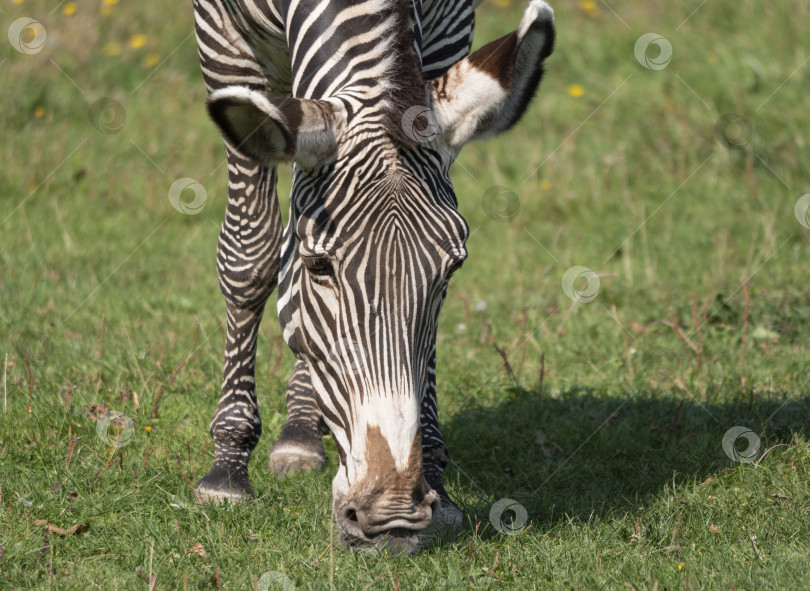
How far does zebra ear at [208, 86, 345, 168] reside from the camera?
10.2ft

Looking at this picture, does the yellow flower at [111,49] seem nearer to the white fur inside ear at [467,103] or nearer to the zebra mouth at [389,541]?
the white fur inside ear at [467,103]

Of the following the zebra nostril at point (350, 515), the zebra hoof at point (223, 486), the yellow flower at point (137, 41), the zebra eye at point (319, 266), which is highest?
the zebra eye at point (319, 266)

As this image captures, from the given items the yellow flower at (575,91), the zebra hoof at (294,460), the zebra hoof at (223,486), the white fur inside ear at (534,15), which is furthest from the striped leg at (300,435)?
the yellow flower at (575,91)

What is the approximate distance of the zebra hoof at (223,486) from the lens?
4352 millimetres

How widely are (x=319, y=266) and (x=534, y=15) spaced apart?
122cm

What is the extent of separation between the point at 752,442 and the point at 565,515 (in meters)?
1.24

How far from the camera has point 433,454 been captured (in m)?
4.50

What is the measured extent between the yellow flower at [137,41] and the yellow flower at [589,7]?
5610 mm

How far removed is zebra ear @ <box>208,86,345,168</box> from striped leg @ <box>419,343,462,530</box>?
46.6 inches

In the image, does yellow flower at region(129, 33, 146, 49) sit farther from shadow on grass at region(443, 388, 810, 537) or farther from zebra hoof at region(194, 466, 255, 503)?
zebra hoof at region(194, 466, 255, 503)

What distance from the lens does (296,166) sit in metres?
3.58

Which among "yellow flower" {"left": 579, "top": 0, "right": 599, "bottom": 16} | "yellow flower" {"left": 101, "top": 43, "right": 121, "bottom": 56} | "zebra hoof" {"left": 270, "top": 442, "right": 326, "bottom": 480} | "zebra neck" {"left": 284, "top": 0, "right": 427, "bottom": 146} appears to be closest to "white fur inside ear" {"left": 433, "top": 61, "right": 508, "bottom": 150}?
"zebra neck" {"left": 284, "top": 0, "right": 427, "bottom": 146}

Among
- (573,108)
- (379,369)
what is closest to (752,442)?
(379,369)

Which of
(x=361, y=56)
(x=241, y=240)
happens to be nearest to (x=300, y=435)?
(x=241, y=240)
